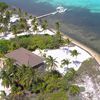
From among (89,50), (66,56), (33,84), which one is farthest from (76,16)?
(33,84)

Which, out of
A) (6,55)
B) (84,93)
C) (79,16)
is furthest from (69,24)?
(84,93)

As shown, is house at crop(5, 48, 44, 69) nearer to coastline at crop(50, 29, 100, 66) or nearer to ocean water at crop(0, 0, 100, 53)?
coastline at crop(50, 29, 100, 66)

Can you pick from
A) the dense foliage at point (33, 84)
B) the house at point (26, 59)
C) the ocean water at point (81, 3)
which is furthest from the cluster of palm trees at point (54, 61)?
the ocean water at point (81, 3)

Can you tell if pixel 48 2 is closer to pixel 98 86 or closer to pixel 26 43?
pixel 26 43

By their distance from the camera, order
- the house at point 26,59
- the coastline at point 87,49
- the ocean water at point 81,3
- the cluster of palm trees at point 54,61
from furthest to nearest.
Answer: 1. the ocean water at point 81,3
2. the coastline at point 87,49
3. the house at point 26,59
4. the cluster of palm trees at point 54,61

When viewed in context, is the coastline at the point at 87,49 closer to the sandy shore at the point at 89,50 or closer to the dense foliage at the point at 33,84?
the sandy shore at the point at 89,50
